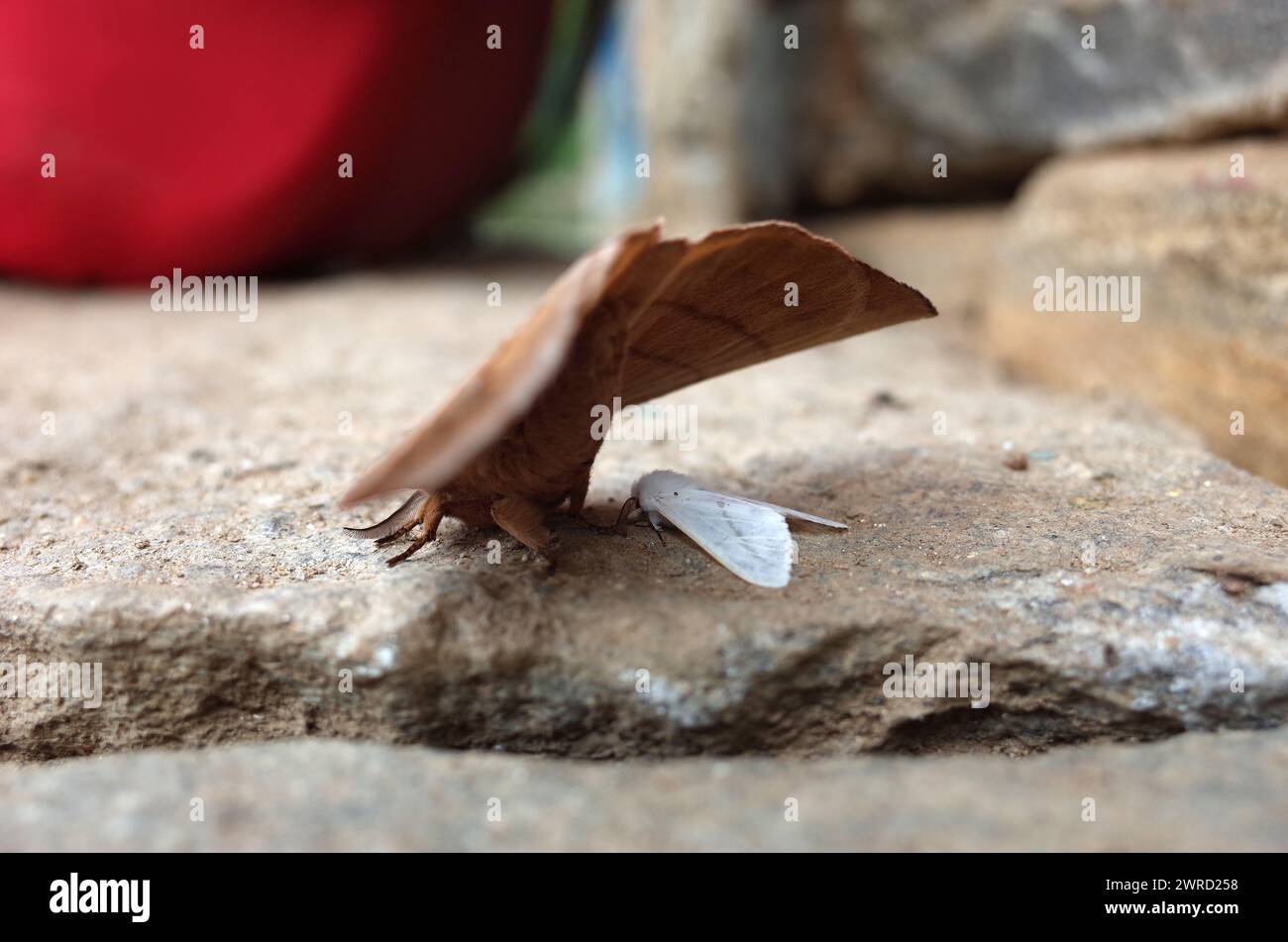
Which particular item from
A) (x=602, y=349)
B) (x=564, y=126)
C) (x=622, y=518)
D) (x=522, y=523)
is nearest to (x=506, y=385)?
(x=602, y=349)

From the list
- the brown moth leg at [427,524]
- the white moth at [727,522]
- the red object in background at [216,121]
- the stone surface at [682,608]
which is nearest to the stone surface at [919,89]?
the red object in background at [216,121]

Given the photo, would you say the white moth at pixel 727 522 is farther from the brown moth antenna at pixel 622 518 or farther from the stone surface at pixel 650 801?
the stone surface at pixel 650 801

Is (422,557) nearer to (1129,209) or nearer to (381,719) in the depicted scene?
(381,719)

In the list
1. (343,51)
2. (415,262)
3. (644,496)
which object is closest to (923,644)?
(644,496)

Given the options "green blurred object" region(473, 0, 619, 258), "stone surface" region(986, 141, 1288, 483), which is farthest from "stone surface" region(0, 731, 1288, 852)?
"green blurred object" region(473, 0, 619, 258)

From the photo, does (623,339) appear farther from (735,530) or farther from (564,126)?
(564,126)

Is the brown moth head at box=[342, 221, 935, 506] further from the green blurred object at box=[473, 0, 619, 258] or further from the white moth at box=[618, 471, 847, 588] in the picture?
the green blurred object at box=[473, 0, 619, 258]
